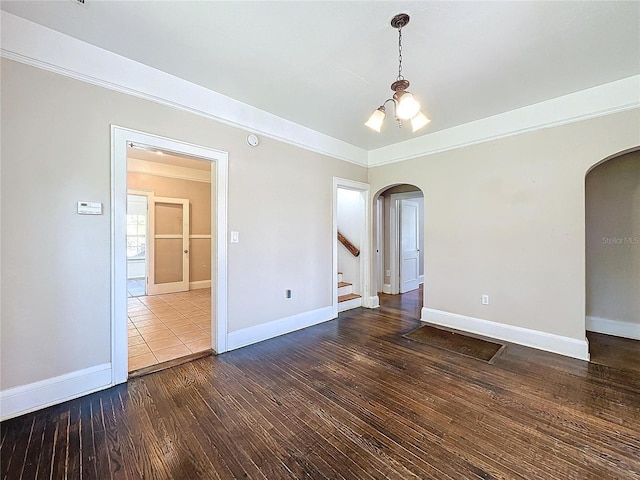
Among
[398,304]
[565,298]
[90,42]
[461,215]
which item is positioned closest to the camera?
[90,42]

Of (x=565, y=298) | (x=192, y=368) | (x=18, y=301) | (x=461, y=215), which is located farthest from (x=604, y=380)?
(x=18, y=301)

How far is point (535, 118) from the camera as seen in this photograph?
311 centimetres

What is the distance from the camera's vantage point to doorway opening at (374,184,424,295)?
227 inches

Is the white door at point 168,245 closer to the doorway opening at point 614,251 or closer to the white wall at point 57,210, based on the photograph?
the white wall at point 57,210

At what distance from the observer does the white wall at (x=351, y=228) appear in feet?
16.5

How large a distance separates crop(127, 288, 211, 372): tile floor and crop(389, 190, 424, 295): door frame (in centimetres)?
385

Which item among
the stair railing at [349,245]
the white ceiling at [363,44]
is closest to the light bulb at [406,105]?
the white ceiling at [363,44]

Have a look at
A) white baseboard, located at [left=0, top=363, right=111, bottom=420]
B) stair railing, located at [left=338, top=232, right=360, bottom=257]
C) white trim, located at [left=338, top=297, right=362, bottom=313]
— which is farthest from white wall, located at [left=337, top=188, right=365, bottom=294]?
white baseboard, located at [left=0, top=363, right=111, bottom=420]

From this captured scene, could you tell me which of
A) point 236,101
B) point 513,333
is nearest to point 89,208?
point 236,101

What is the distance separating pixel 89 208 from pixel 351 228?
4139 mm

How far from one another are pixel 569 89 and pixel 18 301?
5261 millimetres

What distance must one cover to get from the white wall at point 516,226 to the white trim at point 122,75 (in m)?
2.47

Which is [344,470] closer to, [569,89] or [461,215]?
[461,215]

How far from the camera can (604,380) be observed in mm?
2406
